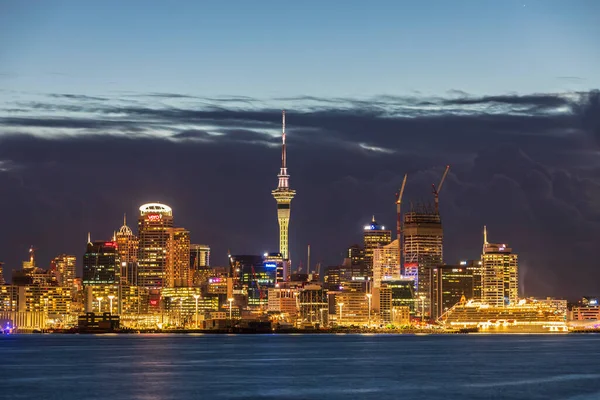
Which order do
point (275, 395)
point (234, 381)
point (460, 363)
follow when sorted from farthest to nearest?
point (460, 363) < point (234, 381) < point (275, 395)

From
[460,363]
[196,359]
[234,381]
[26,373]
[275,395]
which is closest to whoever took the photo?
[275,395]

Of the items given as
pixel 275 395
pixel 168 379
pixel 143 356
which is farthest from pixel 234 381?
pixel 143 356

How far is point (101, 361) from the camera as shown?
175625mm

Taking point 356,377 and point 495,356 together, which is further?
point 495,356

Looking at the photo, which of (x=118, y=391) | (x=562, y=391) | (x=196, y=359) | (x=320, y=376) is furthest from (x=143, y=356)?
(x=562, y=391)

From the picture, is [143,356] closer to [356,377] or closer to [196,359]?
[196,359]

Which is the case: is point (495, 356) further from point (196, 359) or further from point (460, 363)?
point (196, 359)

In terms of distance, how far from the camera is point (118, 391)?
120 m

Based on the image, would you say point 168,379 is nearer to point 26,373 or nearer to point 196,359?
point 26,373

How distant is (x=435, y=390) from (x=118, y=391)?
30.6 metres

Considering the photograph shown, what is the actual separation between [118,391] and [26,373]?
2960 centimetres

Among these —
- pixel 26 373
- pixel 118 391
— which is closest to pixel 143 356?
pixel 26 373

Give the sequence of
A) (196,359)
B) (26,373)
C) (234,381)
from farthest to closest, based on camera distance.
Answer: (196,359) → (26,373) → (234,381)

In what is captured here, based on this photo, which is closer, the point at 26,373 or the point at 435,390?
the point at 435,390
